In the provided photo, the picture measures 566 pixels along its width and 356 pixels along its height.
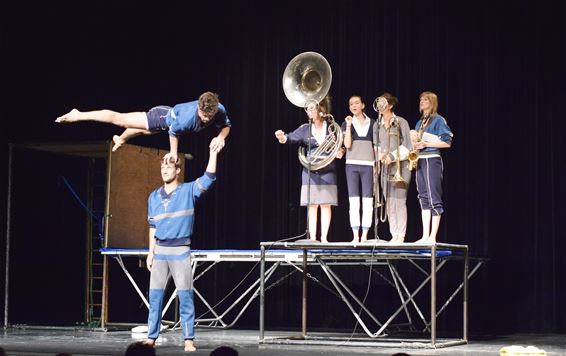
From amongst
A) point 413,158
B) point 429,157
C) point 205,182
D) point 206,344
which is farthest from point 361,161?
point 206,344

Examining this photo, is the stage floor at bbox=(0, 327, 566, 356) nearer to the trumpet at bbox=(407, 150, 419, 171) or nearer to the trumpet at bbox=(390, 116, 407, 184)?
the trumpet at bbox=(390, 116, 407, 184)

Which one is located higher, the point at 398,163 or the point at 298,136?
the point at 298,136

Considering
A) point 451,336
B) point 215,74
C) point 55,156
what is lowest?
point 451,336

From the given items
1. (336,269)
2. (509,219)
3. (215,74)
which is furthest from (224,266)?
(509,219)

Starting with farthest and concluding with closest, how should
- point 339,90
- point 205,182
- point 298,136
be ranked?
1. point 339,90
2. point 298,136
3. point 205,182

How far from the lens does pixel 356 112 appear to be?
995 cm

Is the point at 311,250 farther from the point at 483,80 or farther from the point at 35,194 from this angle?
the point at 35,194

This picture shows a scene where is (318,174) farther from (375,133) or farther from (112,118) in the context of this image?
(112,118)

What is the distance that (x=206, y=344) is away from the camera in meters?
9.69

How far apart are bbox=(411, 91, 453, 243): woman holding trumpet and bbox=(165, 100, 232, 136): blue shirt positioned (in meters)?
1.95

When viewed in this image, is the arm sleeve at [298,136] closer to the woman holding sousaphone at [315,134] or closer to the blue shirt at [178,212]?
the woman holding sousaphone at [315,134]

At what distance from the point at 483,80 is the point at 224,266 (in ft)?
13.2

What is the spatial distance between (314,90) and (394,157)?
1.08 meters

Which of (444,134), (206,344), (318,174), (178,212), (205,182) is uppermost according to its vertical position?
(444,134)
